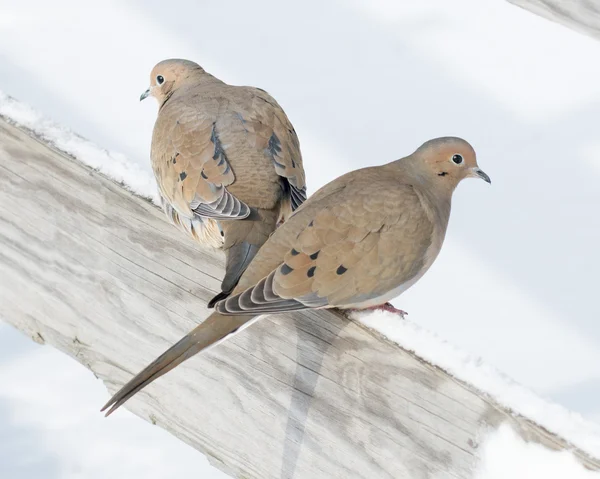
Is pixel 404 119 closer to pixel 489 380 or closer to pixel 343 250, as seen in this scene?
pixel 343 250

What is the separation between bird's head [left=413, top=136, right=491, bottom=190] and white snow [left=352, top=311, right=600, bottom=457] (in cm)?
64

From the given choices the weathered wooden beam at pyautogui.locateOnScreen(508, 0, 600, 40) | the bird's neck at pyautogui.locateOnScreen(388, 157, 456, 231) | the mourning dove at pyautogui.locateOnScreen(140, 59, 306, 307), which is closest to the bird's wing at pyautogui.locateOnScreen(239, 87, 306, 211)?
the mourning dove at pyautogui.locateOnScreen(140, 59, 306, 307)

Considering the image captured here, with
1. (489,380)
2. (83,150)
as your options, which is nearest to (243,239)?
(83,150)

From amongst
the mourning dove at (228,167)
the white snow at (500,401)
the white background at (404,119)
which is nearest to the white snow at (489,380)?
the white snow at (500,401)

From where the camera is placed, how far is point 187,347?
174 cm

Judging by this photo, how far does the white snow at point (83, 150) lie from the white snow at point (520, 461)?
3.03 feet

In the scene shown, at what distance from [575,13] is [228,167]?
136cm

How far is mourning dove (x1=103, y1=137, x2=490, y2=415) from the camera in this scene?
71.6 inches

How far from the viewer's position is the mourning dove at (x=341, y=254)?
71.6 inches

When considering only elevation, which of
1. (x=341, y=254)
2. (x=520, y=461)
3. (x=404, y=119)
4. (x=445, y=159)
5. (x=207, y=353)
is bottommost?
(x=207, y=353)

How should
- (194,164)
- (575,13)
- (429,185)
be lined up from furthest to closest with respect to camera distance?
(575,13), (194,164), (429,185)

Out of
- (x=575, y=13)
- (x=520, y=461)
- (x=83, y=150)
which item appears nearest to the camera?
(x=520, y=461)

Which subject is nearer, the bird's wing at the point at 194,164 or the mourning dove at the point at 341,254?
the mourning dove at the point at 341,254

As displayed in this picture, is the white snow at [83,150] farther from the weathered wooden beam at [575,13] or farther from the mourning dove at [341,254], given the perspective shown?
the weathered wooden beam at [575,13]
